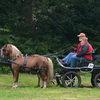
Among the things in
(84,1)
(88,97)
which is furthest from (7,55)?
(84,1)

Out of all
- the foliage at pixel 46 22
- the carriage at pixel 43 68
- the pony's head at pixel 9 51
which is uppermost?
the foliage at pixel 46 22

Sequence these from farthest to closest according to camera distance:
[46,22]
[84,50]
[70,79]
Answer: [46,22], [70,79], [84,50]

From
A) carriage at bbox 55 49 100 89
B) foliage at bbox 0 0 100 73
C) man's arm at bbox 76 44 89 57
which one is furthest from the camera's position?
foliage at bbox 0 0 100 73

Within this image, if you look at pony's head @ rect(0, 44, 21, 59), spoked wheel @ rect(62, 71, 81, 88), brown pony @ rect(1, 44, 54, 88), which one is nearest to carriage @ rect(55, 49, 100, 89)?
spoked wheel @ rect(62, 71, 81, 88)

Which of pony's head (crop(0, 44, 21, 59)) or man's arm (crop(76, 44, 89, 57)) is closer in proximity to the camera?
man's arm (crop(76, 44, 89, 57))

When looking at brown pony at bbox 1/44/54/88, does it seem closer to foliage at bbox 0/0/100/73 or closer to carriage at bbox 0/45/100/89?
carriage at bbox 0/45/100/89

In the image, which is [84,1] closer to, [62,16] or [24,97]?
[62,16]

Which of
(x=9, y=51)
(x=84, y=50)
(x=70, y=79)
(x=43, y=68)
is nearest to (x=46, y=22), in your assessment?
(x=9, y=51)

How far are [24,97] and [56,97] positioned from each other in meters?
0.88

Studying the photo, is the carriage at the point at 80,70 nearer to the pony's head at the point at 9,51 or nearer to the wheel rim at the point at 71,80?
the wheel rim at the point at 71,80

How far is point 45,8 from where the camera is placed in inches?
555

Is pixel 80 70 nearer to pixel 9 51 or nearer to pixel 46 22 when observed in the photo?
pixel 9 51

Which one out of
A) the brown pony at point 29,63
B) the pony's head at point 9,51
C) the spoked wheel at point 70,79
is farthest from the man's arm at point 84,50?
the pony's head at point 9,51

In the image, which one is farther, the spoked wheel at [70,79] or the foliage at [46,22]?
the foliage at [46,22]
